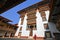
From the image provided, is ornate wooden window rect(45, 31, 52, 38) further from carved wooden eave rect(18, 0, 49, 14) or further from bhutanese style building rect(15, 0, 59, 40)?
carved wooden eave rect(18, 0, 49, 14)

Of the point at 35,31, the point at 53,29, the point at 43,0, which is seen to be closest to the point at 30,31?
the point at 35,31

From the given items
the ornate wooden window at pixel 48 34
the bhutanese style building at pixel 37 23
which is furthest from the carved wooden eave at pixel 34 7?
the ornate wooden window at pixel 48 34

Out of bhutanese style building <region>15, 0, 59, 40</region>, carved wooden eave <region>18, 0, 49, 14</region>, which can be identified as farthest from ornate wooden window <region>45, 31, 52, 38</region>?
carved wooden eave <region>18, 0, 49, 14</region>

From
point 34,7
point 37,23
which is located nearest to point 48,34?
point 37,23

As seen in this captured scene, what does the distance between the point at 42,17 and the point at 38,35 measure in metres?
3.88

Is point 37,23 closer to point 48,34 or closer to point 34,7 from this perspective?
point 48,34

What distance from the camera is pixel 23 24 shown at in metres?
19.5

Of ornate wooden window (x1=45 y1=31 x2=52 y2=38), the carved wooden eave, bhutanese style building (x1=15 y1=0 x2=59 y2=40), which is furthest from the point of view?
the carved wooden eave

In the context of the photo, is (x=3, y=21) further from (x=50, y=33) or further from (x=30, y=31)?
(x=50, y=33)

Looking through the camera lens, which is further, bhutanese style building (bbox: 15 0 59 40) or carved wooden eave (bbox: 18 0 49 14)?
carved wooden eave (bbox: 18 0 49 14)

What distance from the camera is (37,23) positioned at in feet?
57.4

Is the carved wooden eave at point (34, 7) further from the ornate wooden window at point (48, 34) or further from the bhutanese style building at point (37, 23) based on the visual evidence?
the ornate wooden window at point (48, 34)

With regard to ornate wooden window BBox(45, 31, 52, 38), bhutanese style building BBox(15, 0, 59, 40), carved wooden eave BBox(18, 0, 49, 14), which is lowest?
ornate wooden window BBox(45, 31, 52, 38)

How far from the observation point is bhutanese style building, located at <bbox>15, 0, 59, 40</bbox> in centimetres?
1584
